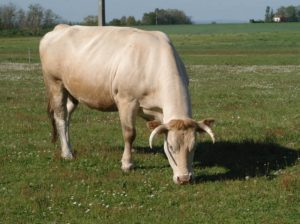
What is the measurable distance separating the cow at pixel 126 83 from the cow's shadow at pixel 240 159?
4.42 feet

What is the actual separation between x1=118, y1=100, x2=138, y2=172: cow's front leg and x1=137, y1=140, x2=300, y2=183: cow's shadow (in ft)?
4.78

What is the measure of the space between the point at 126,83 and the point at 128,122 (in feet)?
2.74

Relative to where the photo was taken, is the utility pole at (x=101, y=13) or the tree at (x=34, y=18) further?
the tree at (x=34, y=18)

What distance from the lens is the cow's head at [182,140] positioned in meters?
11.4

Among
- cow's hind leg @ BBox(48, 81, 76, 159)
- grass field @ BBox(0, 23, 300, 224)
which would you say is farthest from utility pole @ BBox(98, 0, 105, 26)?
cow's hind leg @ BBox(48, 81, 76, 159)

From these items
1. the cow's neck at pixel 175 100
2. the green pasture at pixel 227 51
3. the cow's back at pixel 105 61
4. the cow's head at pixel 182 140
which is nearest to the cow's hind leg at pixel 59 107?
the cow's back at pixel 105 61

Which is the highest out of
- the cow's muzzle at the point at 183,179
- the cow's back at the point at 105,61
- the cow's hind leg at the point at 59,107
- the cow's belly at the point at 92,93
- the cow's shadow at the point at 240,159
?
the cow's back at the point at 105,61

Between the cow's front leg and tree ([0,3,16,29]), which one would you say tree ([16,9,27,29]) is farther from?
the cow's front leg

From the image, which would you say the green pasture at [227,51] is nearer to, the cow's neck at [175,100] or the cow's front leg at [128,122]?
the cow's front leg at [128,122]

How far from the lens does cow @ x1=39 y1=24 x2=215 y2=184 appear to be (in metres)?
11.6

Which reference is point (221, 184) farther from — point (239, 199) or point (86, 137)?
point (86, 137)

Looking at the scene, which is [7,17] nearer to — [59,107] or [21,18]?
[21,18]

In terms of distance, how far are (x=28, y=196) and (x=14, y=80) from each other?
25842mm

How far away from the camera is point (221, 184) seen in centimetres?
1202
